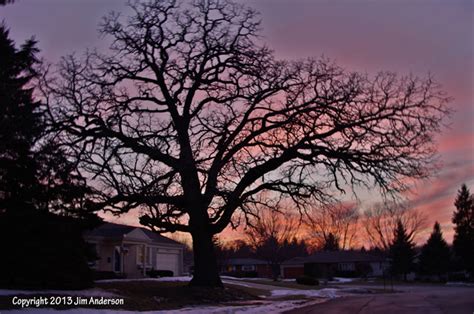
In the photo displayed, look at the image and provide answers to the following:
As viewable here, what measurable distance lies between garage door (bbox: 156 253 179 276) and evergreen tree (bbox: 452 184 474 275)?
39.4m

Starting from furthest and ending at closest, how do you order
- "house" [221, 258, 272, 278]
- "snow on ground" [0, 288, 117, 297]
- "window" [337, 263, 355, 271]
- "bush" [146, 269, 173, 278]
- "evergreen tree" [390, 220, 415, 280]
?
"house" [221, 258, 272, 278] → "window" [337, 263, 355, 271] → "evergreen tree" [390, 220, 415, 280] → "bush" [146, 269, 173, 278] → "snow on ground" [0, 288, 117, 297]

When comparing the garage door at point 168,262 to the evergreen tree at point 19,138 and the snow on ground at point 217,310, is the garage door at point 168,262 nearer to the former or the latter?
the snow on ground at point 217,310

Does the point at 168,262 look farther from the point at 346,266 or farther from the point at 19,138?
the point at 346,266

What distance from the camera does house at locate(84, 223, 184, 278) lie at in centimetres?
4212

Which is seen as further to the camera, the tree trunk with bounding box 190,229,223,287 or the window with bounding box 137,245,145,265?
the window with bounding box 137,245,145,265

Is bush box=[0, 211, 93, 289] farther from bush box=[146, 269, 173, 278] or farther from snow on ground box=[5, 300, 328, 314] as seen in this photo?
bush box=[146, 269, 173, 278]

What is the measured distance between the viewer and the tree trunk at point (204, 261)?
27.5 m

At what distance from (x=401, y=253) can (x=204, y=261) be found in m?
63.5

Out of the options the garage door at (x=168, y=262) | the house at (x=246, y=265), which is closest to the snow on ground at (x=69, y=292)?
the garage door at (x=168, y=262)

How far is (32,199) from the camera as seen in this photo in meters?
22.7

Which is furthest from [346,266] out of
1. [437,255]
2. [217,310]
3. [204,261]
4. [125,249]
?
[217,310]

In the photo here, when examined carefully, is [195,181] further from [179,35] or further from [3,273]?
[3,273]

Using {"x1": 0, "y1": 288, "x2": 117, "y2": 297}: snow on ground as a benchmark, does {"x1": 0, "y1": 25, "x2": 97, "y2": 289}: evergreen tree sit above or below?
above

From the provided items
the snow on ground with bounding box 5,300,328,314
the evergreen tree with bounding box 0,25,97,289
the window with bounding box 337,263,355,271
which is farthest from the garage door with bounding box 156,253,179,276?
the window with bounding box 337,263,355,271
